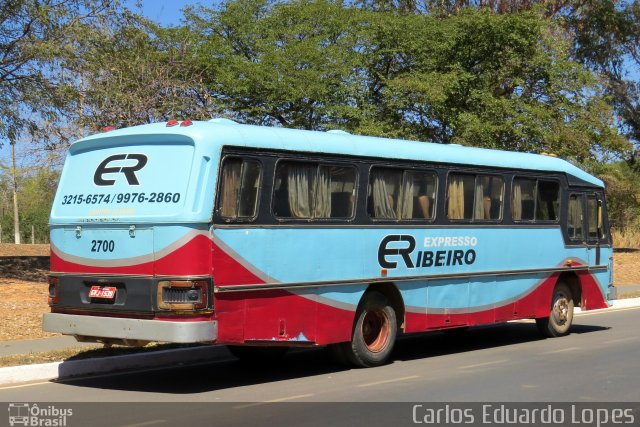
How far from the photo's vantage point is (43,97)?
20125mm

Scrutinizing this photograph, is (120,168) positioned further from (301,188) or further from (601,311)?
(601,311)

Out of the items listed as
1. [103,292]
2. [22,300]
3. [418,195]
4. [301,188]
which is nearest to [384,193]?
[418,195]

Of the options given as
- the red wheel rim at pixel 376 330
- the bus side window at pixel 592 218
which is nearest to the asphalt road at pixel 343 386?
the red wheel rim at pixel 376 330

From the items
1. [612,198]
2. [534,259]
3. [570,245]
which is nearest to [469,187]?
[534,259]

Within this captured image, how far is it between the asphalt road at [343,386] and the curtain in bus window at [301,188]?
209 centimetres

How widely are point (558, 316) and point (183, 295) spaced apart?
8087 mm

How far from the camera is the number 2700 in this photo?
9.82 metres

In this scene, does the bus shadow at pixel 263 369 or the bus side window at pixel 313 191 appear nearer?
the bus shadow at pixel 263 369

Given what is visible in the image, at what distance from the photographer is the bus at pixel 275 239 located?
31.0ft

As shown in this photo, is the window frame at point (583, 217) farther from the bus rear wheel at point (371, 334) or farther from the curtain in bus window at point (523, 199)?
the bus rear wheel at point (371, 334)

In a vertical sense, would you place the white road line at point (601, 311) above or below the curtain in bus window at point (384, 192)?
below

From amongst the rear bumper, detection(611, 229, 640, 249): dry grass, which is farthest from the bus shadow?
detection(611, 229, 640, 249): dry grass

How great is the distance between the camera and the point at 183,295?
30.3 feet

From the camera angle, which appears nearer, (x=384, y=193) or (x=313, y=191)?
(x=313, y=191)
